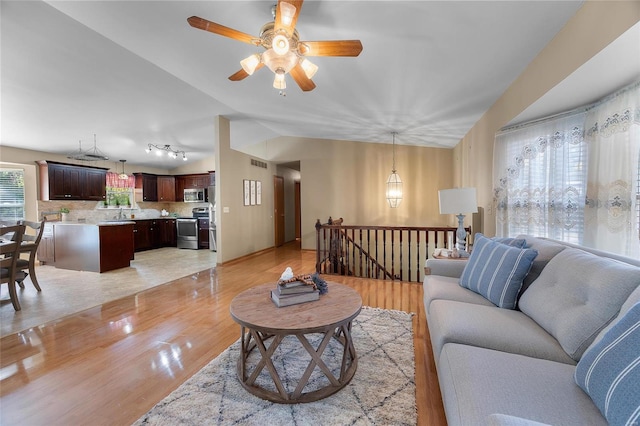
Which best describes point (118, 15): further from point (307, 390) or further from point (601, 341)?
point (601, 341)

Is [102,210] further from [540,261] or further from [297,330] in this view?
[540,261]

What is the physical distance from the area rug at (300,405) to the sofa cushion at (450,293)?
1.61 feet

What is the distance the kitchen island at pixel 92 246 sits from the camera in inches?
182

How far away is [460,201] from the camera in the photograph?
314cm

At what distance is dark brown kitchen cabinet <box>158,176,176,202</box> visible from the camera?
7.77 meters

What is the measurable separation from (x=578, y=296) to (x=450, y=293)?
825 mm

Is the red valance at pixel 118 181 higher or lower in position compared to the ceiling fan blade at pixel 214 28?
lower

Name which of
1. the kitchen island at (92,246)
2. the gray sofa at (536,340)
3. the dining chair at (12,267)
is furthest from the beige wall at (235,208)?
the gray sofa at (536,340)

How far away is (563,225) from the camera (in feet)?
7.96

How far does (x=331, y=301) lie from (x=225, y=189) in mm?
4037

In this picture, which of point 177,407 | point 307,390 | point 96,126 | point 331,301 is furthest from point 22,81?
point 307,390

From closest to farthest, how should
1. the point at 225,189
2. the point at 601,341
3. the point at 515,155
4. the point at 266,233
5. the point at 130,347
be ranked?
the point at 601,341 < the point at 130,347 < the point at 515,155 < the point at 225,189 < the point at 266,233

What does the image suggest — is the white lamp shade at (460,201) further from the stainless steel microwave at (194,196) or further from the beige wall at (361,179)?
the stainless steel microwave at (194,196)

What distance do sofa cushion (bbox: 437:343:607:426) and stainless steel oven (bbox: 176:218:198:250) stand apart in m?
7.17
